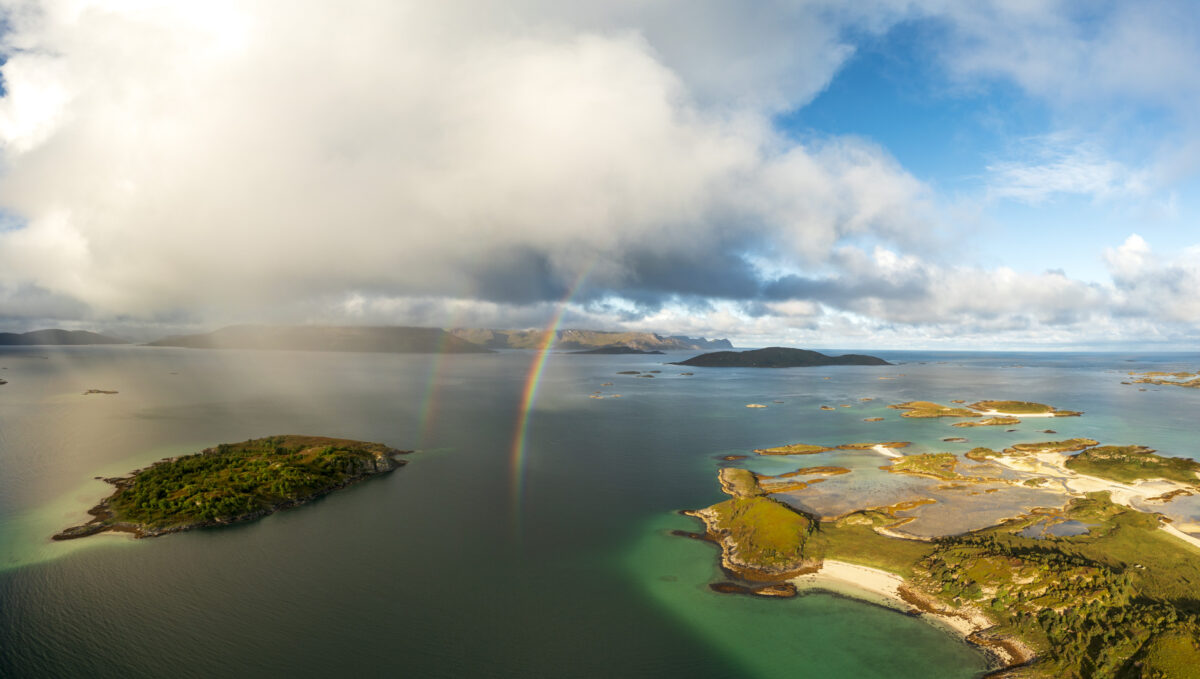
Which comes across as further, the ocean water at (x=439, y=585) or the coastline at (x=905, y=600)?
the coastline at (x=905, y=600)

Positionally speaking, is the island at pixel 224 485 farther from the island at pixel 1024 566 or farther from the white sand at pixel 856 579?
the white sand at pixel 856 579

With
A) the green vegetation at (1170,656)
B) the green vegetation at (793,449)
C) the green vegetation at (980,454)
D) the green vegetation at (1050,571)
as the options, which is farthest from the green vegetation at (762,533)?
the green vegetation at (980,454)

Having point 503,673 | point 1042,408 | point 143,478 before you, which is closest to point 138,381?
point 143,478

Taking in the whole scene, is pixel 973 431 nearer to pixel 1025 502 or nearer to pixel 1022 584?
pixel 1025 502

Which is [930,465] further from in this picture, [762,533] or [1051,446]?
[762,533]

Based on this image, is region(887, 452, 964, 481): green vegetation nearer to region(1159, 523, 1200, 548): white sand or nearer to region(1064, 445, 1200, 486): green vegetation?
region(1064, 445, 1200, 486): green vegetation

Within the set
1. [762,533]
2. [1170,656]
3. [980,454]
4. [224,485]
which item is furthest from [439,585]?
[980,454]

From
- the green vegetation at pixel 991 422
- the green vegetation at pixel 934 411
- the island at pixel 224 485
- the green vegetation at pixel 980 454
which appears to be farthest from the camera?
the green vegetation at pixel 934 411
